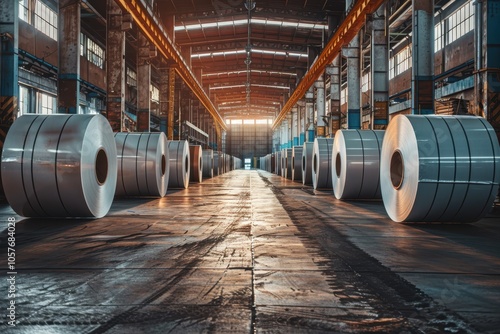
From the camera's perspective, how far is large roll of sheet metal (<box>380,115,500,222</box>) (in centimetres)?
525

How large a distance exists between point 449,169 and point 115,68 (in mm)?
10351

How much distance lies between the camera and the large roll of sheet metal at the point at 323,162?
12.0 meters

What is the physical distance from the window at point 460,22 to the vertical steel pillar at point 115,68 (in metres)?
13.7

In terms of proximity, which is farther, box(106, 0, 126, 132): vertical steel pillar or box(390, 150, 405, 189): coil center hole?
box(106, 0, 126, 132): vertical steel pillar

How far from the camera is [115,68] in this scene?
12609mm

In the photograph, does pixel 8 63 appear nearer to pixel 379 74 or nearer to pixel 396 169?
pixel 396 169

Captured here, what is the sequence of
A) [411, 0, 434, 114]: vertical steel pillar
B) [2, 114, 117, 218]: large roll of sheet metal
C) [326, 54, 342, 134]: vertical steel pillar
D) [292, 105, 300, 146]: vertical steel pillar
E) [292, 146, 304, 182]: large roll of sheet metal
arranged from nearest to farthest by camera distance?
[2, 114, 117, 218]: large roll of sheet metal, [411, 0, 434, 114]: vertical steel pillar, [326, 54, 342, 134]: vertical steel pillar, [292, 146, 304, 182]: large roll of sheet metal, [292, 105, 300, 146]: vertical steel pillar

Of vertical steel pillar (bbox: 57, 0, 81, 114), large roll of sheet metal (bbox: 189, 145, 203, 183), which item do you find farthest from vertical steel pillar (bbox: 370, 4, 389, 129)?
vertical steel pillar (bbox: 57, 0, 81, 114)

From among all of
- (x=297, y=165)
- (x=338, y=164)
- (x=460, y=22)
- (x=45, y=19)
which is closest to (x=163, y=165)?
(x=338, y=164)

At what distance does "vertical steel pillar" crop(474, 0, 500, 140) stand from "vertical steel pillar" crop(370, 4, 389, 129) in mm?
5199

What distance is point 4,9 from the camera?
29.6 ft

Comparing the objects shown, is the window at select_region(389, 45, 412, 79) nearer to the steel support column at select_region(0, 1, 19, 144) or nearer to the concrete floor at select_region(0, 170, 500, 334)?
the steel support column at select_region(0, 1, 19, 144)

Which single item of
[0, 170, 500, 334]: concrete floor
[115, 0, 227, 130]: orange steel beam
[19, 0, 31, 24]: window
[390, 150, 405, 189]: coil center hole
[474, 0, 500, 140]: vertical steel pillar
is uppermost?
[19, 0, 31, 24]: window

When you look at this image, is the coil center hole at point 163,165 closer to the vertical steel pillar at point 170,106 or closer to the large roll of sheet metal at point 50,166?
the large roll of sheet metal at point 50,166
